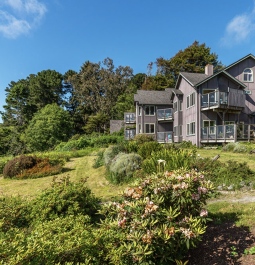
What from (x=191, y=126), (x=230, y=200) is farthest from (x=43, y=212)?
(x=191, y=126)

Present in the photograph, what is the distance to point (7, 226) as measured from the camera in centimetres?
371

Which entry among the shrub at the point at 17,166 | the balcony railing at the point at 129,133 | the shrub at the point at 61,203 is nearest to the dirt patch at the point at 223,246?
the shrub at the point at 61,203

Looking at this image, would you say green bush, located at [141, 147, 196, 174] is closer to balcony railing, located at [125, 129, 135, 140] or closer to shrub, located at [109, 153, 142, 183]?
shrub, located at [109, 153, 142, 183]

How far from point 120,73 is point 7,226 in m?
50.5

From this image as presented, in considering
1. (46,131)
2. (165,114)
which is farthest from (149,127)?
(46,131)

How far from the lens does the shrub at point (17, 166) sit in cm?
1114

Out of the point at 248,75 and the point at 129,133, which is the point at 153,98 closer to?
the point at 129,133

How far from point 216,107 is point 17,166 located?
17799 millimetres

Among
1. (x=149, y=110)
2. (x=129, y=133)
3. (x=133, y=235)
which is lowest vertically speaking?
(x=133, y=235)

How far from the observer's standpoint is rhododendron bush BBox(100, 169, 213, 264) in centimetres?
231

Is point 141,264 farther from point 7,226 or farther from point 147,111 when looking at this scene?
point 147,111

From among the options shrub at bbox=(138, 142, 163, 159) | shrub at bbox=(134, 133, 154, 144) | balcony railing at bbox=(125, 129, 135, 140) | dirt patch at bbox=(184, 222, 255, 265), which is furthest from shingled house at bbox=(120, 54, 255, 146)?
dirt patch at bbox=(184, 222, 255, 265)

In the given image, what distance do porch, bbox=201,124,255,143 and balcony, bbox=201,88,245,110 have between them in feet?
6.87

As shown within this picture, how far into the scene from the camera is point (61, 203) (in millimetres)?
4254
